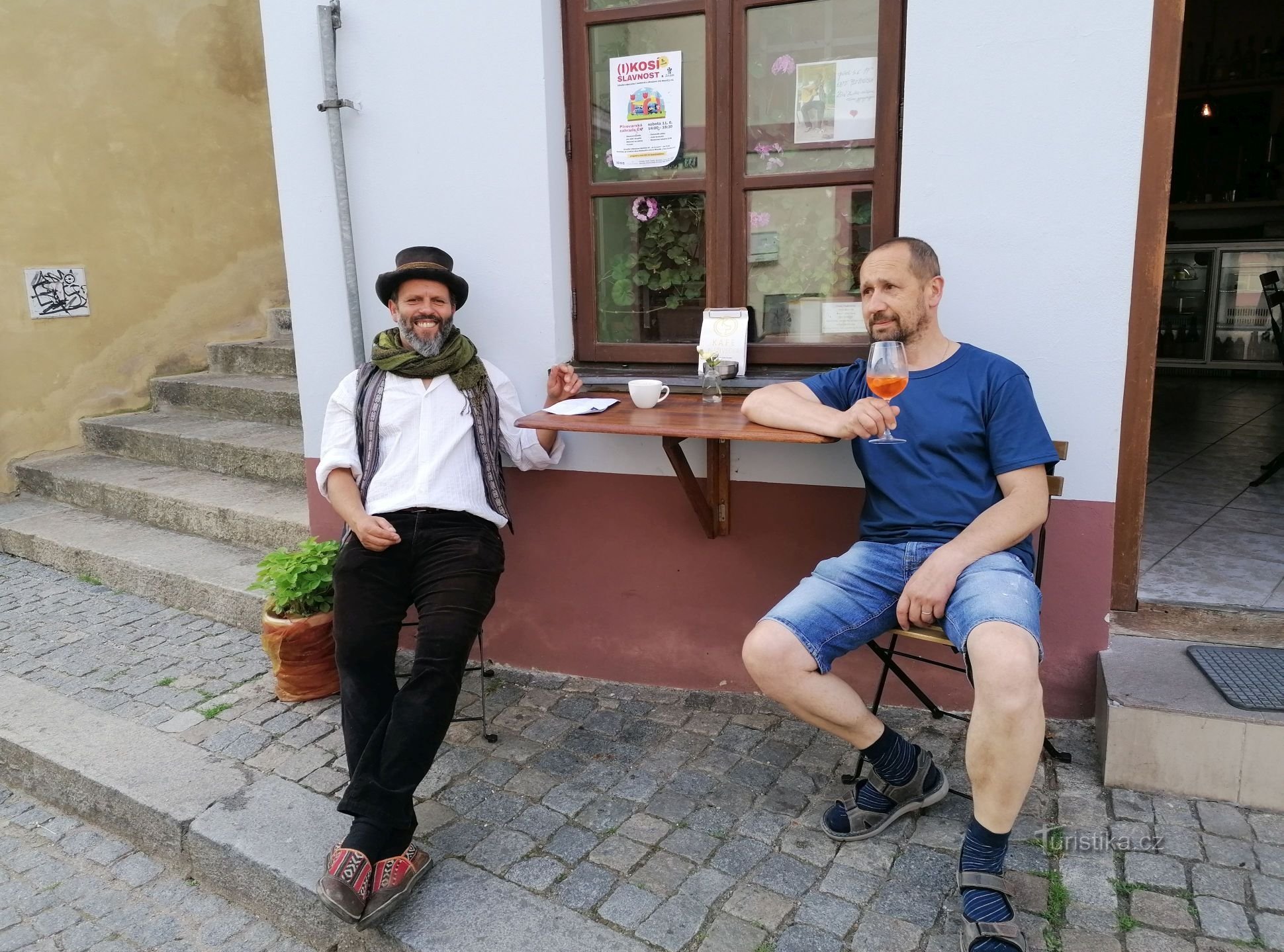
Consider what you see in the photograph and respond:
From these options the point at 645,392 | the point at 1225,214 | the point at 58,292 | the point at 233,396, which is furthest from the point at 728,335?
the point at 1225,214

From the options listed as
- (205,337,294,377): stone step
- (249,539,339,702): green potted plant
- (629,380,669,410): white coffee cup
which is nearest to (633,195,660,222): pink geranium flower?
(629,380,669,410): white coffee cup

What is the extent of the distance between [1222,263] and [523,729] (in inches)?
355

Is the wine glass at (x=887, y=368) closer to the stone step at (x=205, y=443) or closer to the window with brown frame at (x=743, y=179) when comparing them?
the window with brown frame at (x=743, y=179)

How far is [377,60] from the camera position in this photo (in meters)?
3.67

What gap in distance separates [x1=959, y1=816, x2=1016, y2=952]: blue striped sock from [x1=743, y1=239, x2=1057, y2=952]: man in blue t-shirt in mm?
361

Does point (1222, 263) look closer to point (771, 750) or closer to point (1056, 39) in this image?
point (1056, 39)

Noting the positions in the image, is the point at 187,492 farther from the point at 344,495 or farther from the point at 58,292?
the point at 344,495

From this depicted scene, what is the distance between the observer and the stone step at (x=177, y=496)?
4953 mm

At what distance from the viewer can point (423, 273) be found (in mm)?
3264

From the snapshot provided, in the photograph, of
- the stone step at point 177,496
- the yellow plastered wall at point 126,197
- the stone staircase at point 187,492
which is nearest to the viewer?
the stone staircase at point 187,492

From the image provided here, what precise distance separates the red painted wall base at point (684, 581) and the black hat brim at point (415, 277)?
0.80 meters

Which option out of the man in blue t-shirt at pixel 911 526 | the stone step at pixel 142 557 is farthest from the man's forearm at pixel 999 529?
the stone step at pixel 142 557

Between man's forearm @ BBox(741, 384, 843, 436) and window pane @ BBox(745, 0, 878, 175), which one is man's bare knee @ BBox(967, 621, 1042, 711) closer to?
man's forearm @ BBox(741, 384, 843, 436)

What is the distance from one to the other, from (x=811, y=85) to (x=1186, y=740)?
2.45 metres
